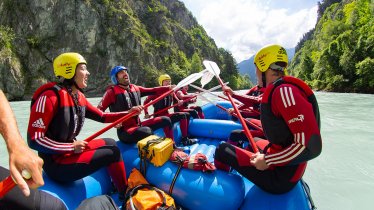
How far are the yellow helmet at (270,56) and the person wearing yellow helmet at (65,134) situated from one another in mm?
1868

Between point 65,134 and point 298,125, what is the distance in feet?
7.40

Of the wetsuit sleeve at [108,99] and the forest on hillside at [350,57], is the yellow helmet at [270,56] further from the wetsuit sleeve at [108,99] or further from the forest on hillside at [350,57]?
the forest on hillside at [350,57]

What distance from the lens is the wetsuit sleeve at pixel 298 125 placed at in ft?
6.39

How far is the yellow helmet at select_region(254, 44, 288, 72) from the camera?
2.48 meters

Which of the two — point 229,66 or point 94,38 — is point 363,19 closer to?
point 94,38

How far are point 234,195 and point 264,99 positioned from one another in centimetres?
99

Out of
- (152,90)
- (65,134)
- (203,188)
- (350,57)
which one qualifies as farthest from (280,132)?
(350,57)

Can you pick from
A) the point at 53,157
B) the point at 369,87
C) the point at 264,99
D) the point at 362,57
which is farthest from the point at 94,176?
the point at 362,57

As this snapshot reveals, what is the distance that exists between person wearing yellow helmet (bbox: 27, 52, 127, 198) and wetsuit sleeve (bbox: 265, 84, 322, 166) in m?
1.82

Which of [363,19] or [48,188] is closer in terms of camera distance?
[48,188]

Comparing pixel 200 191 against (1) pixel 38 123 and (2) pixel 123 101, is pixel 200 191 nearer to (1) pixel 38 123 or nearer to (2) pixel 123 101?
(1) pixel 38 123

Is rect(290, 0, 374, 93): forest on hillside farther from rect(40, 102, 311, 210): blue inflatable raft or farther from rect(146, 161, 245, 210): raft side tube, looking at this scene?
rect(146, 161, 245, 210): raft side tube

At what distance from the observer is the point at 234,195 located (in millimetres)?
2441

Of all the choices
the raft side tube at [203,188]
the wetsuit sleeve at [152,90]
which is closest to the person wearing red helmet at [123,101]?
the wetsuit sleeve at [152,90]
